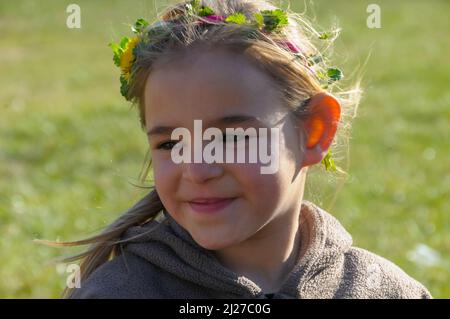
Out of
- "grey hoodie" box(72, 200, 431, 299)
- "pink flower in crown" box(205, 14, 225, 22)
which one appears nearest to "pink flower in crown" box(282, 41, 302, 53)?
"pink flower in crown" box(205, 14, 225, 22)

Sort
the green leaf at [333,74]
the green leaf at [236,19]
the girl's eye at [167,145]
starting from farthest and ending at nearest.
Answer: the green leaf at [333,74], the green leaf at [236,19], the girl's eye at [167,145]

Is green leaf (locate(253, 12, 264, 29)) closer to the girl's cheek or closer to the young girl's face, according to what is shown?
the young girl's face

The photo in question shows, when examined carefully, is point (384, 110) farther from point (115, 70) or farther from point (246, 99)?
point (246, 99)

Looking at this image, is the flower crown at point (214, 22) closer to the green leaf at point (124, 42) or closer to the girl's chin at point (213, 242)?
the green leaf at point (124, 42)

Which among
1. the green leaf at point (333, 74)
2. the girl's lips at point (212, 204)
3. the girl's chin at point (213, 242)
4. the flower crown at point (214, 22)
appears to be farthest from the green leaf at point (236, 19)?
the girl's chin at point (213, 242)

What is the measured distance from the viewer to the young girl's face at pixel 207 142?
8.79 feet

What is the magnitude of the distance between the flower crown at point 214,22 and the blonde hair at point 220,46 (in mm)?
17

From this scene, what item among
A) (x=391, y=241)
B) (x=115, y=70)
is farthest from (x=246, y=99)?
(x=115, y=70)

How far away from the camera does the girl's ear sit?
303 cm

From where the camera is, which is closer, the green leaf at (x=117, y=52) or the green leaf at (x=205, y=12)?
the green leaf at (x=205, y=12)

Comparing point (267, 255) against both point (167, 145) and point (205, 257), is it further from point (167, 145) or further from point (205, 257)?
point (167, 145)

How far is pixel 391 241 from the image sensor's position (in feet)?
19.3

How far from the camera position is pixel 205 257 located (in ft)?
9.46
